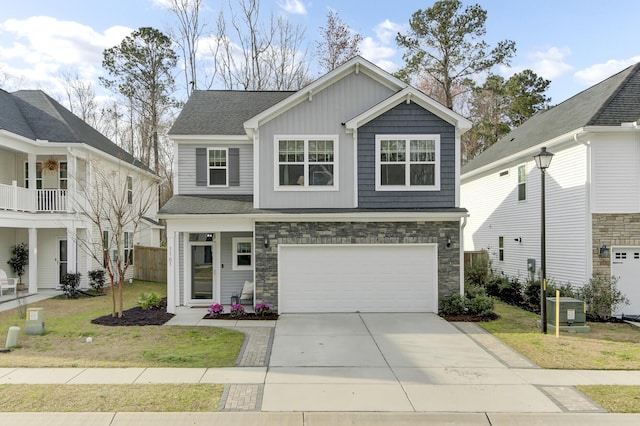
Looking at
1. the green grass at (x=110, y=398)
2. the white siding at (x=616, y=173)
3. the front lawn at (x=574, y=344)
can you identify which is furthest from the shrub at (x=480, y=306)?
the green grass at (x=110, y=398)

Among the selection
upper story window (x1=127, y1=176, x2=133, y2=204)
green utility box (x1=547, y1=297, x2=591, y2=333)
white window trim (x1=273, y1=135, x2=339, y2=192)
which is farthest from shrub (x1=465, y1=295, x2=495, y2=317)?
upper story window (x1=127, y1=176, x2=133, y2=204)

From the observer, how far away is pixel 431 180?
41.6 ft

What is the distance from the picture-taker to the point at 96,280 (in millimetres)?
16656

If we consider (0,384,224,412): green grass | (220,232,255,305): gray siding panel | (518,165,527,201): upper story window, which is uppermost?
(518,165,527,201): upper story window

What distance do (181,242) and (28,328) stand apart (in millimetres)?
4850

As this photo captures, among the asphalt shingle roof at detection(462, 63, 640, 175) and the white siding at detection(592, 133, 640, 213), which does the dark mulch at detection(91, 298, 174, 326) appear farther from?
the asphalt shingle roof at detection(462, 63, 640, 175)

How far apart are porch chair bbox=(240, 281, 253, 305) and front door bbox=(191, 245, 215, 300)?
112 cm

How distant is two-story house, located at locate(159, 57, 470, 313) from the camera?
12445 mm

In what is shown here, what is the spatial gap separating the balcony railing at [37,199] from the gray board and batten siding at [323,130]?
348 inches

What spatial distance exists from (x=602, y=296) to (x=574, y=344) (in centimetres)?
429

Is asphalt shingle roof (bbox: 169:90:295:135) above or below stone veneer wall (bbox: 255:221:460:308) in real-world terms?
above

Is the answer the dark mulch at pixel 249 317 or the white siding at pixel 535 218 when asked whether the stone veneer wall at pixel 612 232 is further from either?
the dark mulch at pixel 249 317

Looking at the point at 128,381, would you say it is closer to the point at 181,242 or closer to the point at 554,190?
the point at 181,242

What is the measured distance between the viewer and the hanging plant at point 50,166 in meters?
16.4
